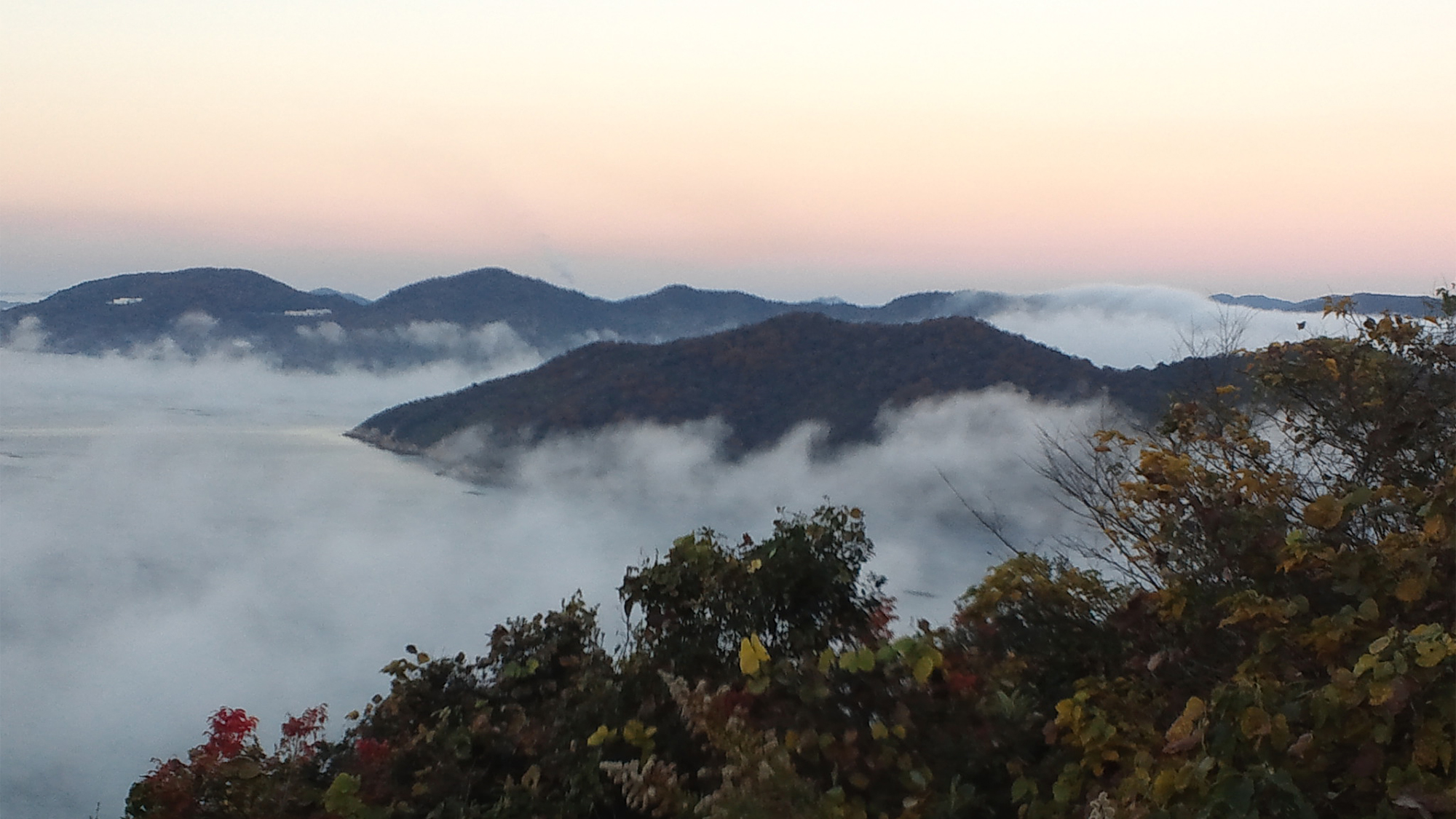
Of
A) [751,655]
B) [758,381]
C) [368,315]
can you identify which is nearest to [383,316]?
[368,315]

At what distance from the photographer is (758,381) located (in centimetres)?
7469

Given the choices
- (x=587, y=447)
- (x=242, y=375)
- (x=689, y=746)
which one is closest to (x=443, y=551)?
(x=587, y=447)

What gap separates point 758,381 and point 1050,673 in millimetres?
70865

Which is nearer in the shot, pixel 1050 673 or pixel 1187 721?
pixel 1187 721

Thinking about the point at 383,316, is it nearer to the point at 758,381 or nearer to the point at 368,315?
the point at 368,315

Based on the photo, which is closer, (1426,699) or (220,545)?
(1426,699)

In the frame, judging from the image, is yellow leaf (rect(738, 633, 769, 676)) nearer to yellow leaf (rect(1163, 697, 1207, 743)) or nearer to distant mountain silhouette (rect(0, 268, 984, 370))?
yellow leaf (rect(1163, 697, 1207, 743))

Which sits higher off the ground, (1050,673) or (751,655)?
(751,655)

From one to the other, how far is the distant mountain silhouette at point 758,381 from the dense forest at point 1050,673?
4803cm

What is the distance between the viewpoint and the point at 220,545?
77.4m

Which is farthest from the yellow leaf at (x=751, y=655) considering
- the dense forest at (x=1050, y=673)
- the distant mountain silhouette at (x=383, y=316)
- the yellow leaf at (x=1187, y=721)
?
the distant mountain silhouette at (x=383, y=316)

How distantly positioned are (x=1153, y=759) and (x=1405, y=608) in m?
0.88

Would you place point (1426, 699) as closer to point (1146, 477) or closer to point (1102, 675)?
point (1102, 675)

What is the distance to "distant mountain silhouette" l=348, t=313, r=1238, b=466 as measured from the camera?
61.8m
